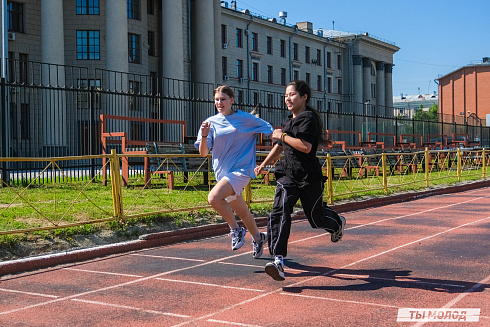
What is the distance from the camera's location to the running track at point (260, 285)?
4.58m

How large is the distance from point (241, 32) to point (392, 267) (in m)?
51.8

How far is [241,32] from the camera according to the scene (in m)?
56.6

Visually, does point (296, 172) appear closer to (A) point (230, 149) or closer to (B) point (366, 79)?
(A) point (230, 149)

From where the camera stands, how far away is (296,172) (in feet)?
18.7

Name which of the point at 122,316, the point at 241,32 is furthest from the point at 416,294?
the point at 241,32

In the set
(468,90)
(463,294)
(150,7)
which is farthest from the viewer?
(468,90)

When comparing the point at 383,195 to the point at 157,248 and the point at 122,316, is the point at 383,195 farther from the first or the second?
the point at 122,316

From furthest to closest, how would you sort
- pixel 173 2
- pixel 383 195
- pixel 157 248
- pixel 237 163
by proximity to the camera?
pixel 173 2 < pixel 383 195 < pixel 157 248 < pixel 237 163

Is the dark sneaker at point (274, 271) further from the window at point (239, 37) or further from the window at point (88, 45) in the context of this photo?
the window at point (239, 37)

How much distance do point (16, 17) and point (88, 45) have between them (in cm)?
471

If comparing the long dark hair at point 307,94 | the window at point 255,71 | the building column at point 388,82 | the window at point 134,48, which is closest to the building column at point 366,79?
the building column at point 388,82

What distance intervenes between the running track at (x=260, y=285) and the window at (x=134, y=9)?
35881mm

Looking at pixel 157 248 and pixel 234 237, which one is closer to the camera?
pixel 234 237

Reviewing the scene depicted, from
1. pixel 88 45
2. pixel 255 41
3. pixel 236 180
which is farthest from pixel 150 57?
pixel 236 180
